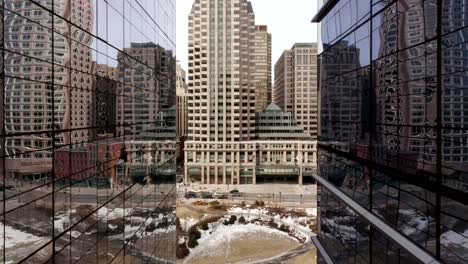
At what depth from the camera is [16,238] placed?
634 centimetres

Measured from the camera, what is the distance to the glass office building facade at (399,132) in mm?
6391

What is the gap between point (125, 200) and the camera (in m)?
12.6

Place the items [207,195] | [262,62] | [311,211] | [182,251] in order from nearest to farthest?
[182,251], [311,211], [207,195], [262,62]

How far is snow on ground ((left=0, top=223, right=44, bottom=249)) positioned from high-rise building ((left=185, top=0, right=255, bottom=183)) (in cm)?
6861

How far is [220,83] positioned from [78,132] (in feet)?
220

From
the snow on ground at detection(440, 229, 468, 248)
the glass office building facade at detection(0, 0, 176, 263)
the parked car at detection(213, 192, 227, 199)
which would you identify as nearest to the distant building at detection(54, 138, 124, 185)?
the glass office building facade at detection(0, 0, 176, 263)

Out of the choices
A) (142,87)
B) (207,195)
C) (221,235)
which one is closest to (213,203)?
(207,195)

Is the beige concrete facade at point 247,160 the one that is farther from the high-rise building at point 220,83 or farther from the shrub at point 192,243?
the shrub at point 192,243

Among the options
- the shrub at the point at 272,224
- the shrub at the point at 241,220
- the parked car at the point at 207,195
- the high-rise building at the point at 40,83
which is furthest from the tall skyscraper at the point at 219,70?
the high-rise building at the point at 40,83

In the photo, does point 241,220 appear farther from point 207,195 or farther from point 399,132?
point 399,132

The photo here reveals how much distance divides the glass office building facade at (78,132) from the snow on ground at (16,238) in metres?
0.02

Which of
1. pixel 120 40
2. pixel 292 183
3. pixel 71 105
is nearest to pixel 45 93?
pixel 71 105

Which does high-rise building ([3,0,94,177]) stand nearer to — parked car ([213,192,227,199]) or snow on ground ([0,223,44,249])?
snow on ground ([0,223,44,249])

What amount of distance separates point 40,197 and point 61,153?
1.11 metres
